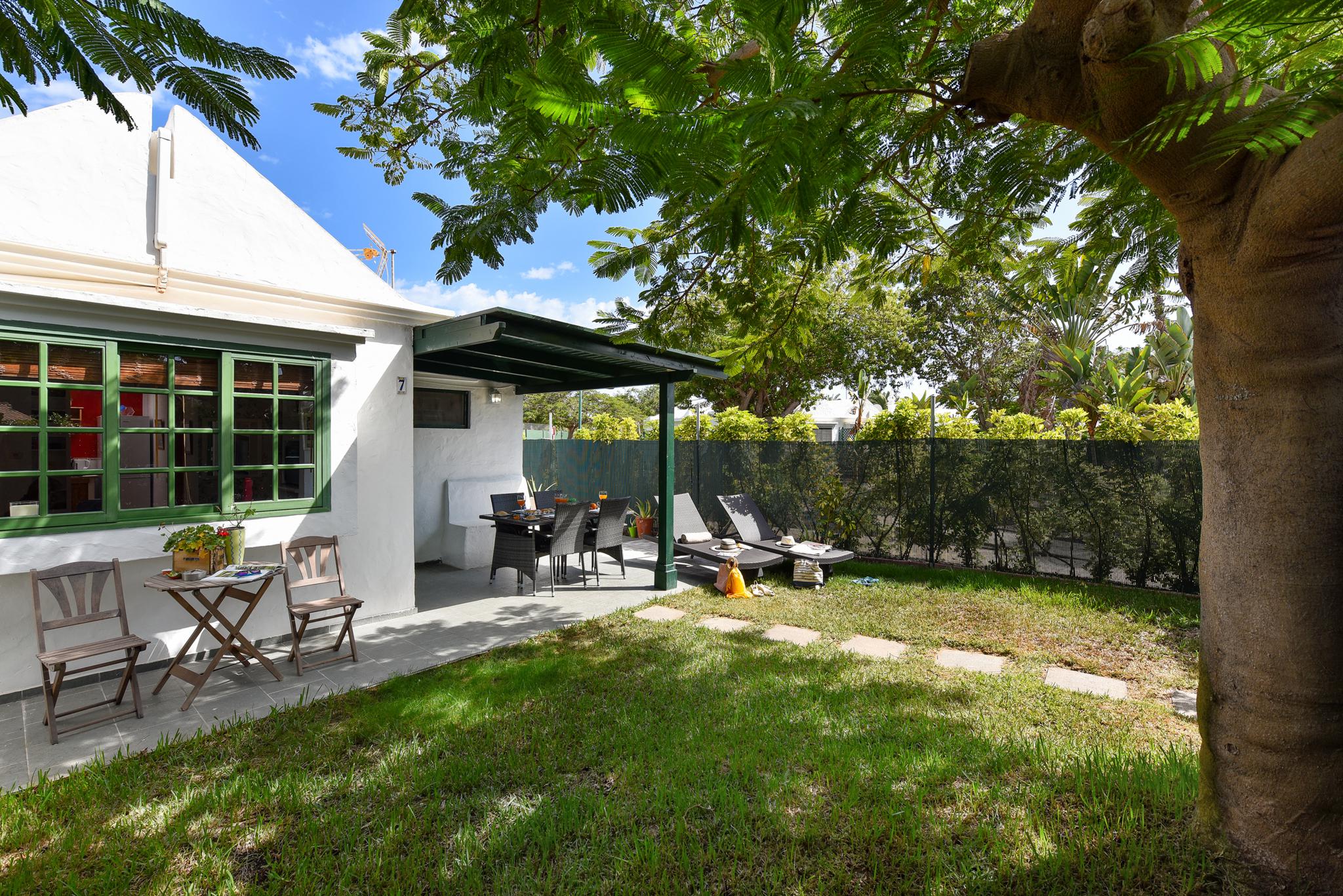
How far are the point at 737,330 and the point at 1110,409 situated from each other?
612cm

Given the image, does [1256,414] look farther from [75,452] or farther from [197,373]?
[75,452]

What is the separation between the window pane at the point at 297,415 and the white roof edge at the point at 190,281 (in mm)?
982

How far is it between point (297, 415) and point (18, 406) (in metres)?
1.79

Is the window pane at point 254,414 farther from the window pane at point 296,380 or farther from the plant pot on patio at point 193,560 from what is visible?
the plant pot on patio at point 193,560

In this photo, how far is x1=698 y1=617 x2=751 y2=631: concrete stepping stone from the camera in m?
6.12

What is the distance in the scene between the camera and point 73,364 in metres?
4.49

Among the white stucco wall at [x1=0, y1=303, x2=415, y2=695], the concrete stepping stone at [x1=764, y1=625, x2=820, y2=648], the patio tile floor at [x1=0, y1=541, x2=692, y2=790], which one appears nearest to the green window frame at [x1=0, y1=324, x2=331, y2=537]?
the white stucco wall at [x1=0, y1=303, x2=415, y2=695]

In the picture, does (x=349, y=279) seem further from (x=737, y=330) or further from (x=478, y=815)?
(x=478, y=815)

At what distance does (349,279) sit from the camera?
6.41 meters

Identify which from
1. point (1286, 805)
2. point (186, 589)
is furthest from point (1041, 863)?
point (186, 589)

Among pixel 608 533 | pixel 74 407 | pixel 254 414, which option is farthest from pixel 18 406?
pixel 608 533

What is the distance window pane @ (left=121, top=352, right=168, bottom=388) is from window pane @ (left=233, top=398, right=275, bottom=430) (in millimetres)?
528

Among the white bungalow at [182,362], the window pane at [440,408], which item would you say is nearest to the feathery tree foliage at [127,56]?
the white bungalow at [182,362]

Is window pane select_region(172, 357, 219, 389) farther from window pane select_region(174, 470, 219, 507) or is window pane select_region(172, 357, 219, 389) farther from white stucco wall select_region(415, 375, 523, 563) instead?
white stucco wall select_region(415, 375, 523, 563)
